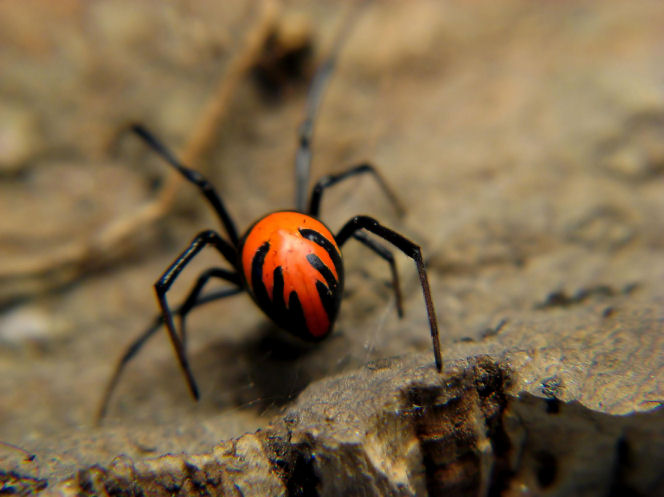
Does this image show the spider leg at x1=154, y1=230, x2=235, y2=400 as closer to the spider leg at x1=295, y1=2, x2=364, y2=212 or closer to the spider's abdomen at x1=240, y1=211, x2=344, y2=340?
the spider's abdomen at x1=240, y1=211, x2=344, y2=340

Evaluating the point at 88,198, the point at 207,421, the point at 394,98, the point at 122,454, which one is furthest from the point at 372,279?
the point at 88,198

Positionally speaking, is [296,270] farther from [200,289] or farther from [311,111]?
[311,111]

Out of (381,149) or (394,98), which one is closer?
(381,149)

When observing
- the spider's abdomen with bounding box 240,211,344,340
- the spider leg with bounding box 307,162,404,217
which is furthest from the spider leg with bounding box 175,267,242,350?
the spider leg with bounding box 307,162,404,217

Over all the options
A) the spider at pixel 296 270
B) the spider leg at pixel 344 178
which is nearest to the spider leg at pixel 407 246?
the spider at pixel 296 270

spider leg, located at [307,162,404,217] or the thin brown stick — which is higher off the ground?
the thin brown stick

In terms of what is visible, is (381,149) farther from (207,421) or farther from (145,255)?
(207,421)

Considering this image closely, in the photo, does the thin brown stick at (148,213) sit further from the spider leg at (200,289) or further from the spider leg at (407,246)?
the spider leg at (407,246)
